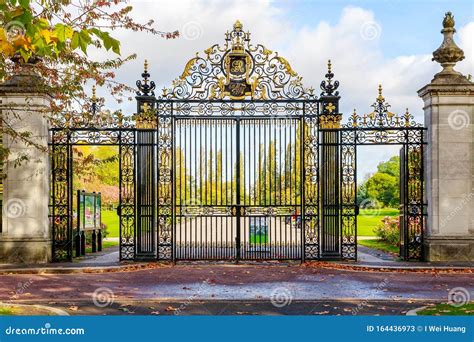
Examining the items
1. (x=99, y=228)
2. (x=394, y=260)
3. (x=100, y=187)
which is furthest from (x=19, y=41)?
(x=100, y=187)

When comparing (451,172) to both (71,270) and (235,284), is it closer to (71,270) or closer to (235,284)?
(235,284)

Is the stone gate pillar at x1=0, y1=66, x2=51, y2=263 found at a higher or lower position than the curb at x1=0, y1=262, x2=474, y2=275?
higher

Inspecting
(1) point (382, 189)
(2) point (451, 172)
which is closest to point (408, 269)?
(2) point (451, 172)

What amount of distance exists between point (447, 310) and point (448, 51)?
888 cm

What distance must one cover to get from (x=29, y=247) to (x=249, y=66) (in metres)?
7.05

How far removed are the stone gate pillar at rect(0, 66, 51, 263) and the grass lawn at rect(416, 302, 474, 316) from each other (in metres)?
9.91

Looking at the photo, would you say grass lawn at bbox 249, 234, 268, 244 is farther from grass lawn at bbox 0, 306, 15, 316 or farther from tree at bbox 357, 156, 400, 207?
tree at bbox 357, 156, 400, 207

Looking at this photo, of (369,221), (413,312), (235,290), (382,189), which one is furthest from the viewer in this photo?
Result: (382,189)

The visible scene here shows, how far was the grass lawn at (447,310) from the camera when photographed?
9.18m

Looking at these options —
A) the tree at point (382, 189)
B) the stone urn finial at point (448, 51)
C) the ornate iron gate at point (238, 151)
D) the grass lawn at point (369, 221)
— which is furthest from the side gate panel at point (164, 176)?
the tree at point (382, 189)

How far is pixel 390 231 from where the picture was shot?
23531 mm

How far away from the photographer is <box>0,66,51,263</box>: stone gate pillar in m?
Result: 15.8

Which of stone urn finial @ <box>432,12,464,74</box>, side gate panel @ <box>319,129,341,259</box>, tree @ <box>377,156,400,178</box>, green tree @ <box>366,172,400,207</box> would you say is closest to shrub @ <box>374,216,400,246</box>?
side gate panel @ <box>319,129,341,259</box>

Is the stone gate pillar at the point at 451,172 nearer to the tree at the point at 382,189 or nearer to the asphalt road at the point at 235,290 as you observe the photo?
the asphalt road at the point at 235,290
